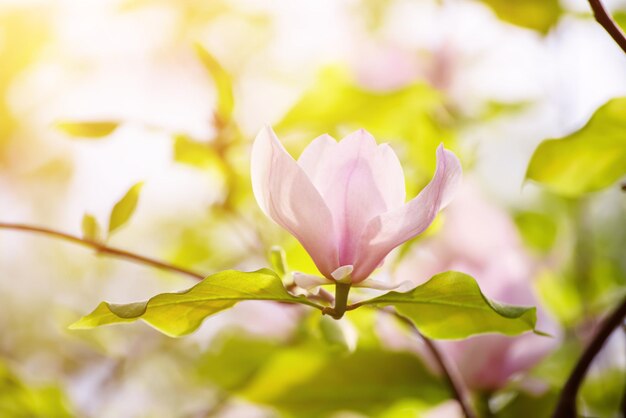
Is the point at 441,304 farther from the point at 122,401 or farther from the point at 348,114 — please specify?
the point at 122,401

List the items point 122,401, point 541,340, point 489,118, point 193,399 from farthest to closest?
point 193,399 < point 122,401 < point 489,118 < point 541,340

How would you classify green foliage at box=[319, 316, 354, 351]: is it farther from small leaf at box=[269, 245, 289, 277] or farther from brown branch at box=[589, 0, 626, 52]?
brown branch at box=[589, 0, 626, 52]

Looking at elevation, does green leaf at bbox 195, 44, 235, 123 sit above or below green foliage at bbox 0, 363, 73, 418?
above

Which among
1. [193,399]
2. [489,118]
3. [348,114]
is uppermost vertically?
[348,114]

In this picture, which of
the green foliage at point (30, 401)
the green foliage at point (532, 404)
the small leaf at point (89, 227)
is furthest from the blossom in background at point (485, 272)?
the green foliage at point (30, 401)

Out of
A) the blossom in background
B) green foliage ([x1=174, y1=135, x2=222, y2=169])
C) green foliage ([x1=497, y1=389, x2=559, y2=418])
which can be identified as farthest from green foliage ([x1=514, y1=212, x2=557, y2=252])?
green foliage ([x1=174, y1=135, x2=222, y2=169])

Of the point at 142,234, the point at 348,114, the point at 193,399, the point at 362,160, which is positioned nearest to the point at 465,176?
the point at 348,114

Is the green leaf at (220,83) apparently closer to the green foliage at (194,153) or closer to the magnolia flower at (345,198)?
the green foliage at (194,153)
